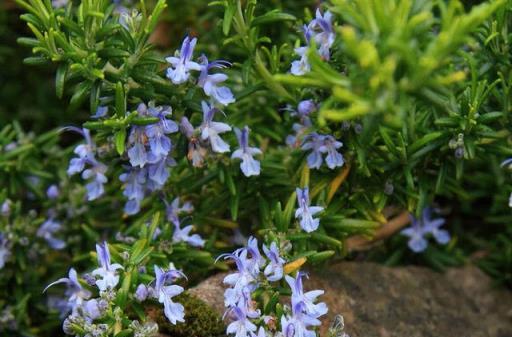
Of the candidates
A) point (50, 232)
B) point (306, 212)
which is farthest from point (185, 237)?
point (50, 232)

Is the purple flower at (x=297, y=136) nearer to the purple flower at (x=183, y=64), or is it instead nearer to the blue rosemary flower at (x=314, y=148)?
the blue rosemary flower at (x=314, y=148)

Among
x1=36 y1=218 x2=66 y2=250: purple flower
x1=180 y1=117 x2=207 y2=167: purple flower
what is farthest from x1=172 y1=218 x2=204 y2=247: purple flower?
x1=36 y1=218 x2=66 y2=250: purple flower

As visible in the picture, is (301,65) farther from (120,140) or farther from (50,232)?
(50,232)

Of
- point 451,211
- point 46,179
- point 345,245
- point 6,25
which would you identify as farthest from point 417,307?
point 6,25

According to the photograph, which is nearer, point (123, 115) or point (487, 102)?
point (123, 115)

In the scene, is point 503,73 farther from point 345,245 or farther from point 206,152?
point 206,152

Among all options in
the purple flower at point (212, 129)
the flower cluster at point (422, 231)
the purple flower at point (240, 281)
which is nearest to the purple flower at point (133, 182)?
the purple flower at point (212, 129)

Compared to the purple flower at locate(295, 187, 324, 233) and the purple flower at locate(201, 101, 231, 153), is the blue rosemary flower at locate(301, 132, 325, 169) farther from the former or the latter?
the purple flower at locate(201, 101, 231, 153)
